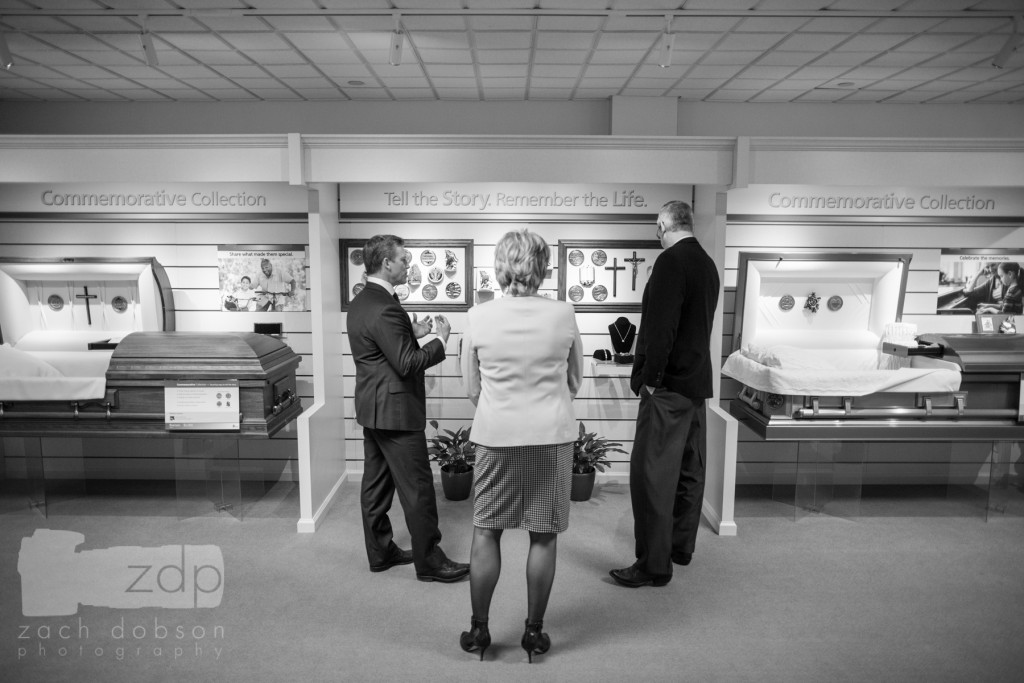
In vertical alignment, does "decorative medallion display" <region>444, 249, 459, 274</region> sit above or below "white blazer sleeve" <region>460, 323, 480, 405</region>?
above

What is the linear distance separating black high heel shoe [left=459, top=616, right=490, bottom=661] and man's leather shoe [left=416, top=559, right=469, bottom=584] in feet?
2.37

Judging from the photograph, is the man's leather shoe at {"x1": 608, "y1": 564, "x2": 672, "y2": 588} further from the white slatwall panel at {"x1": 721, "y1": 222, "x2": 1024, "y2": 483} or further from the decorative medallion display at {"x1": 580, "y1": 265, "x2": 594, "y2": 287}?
the decorative medallion display at {"x1": 580, "y1": 265, "x2": 594, "y2": 287}

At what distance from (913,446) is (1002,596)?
214 cm

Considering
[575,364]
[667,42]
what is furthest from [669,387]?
[667,42]

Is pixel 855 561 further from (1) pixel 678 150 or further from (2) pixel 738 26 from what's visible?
(2) pixel 738 26

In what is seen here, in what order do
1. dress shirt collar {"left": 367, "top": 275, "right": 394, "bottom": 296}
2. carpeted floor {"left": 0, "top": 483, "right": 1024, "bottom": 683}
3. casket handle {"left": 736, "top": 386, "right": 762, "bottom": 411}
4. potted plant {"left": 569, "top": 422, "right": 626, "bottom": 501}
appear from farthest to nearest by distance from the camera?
potted plant {"left": 569, "top": 422, "right": 626, "bottom": 501}
casket handle {"left": 736, "top": 386, "right": 762, "bottom": 411}
dress shirt collar {"left": 367, "top": 275, "right": 394, "bottom": 296}
carpeted floor {"left": 0, "top": 483, "right": 1024, "bottom": 683}

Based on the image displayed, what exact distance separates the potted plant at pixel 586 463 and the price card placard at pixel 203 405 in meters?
2.45

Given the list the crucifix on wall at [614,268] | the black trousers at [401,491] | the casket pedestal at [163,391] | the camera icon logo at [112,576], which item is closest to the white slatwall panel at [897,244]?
the crucifix on wall at [614,268]

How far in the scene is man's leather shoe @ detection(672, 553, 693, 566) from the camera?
3896 millimetres

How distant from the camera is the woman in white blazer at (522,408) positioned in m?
2.63

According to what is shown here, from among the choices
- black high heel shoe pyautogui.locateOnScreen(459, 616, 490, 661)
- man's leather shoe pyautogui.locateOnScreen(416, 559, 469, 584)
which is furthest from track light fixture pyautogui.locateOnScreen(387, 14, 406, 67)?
black high heel shoe pyautogui.locateOnScreen(459, 616, 490, 661)

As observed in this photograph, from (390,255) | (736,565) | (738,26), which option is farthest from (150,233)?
(736,565)

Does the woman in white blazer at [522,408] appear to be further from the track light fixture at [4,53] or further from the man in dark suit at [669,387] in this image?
the track light fixture at [4,53]

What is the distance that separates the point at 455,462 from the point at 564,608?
1.90m
